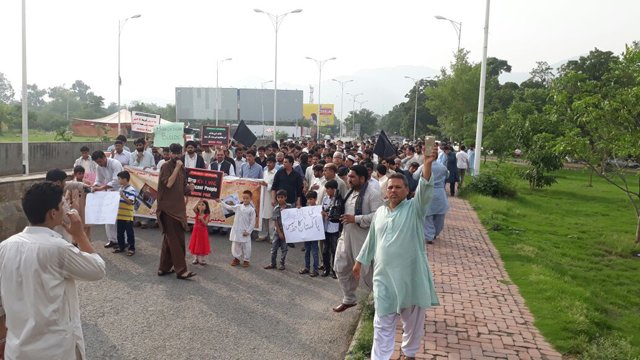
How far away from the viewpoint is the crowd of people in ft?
9.61

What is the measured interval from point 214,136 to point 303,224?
30.7 ft

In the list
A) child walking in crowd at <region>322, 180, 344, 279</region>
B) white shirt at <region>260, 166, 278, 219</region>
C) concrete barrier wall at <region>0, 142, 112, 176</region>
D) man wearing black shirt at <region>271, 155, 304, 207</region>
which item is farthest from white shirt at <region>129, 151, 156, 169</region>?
concrete barrier wall at <region>0, 142, 112, 176</region>

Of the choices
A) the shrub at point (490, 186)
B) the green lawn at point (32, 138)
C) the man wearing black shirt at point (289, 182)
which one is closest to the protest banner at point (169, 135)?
the man wearing black shirt at point (289, 182)

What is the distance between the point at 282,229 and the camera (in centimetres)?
806

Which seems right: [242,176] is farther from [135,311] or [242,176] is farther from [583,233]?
[583,233]

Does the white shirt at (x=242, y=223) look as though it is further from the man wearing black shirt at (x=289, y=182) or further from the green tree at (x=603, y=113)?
the green tree at (x=603, y=113)

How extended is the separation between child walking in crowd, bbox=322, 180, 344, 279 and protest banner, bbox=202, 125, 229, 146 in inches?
355

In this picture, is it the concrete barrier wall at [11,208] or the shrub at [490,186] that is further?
the shrub at [490,186]

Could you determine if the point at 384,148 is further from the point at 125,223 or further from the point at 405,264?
the point at 405,264

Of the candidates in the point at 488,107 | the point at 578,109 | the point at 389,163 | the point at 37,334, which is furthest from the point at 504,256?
the point at 488,107

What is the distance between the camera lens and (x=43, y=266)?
2.83 m

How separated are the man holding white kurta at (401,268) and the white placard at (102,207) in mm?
5424

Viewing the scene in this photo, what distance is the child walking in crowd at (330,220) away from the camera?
6.84 metres

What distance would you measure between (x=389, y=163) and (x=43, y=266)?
7006 millimetres
